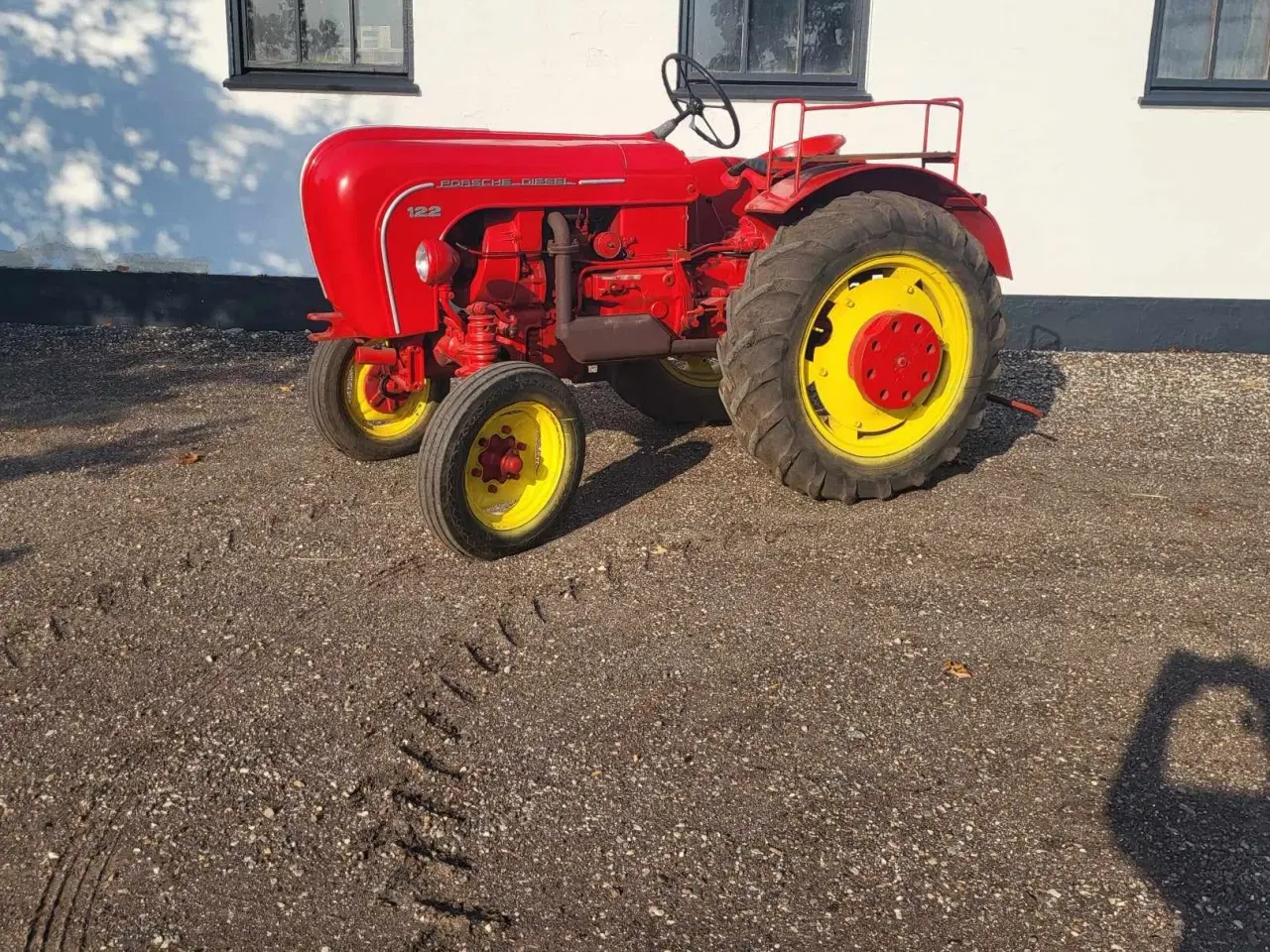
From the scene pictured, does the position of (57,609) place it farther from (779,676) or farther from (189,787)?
(779,676)

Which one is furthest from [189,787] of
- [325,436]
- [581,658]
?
[325,436]

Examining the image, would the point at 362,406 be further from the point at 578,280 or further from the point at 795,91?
the point at 795,91

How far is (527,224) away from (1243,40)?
6.16m

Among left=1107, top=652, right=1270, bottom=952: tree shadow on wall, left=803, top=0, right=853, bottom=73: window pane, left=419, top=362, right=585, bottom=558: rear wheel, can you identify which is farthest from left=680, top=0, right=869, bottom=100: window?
left=1107, top=652, right=1270, bottom=952: tree shadow on wall

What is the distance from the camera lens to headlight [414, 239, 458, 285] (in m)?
4.31

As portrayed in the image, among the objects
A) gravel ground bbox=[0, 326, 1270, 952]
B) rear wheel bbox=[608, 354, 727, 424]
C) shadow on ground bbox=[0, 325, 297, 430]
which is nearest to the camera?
gravel ground bbox=[0, 326, 1270, 952]

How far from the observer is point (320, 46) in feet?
26.6

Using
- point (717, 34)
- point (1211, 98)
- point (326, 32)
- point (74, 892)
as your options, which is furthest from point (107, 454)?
point (1211, 98)

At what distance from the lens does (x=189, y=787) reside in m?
2.81

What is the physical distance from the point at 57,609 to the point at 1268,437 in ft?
18.9

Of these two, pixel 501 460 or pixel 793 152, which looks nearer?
pixel 501 460

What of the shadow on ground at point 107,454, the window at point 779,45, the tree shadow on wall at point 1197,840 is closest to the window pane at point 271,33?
the window at point 779,45

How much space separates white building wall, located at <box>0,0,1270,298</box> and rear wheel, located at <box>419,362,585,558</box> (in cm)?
427

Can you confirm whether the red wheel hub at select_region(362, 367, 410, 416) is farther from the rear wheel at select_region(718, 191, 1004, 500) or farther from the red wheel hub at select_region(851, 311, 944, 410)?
the red wheel hub at select_region(851, 311, 944, 410)
